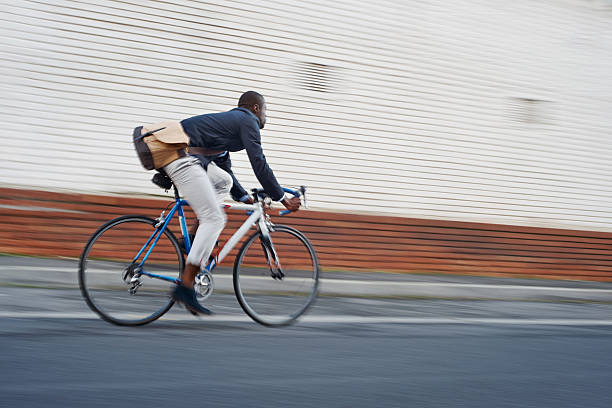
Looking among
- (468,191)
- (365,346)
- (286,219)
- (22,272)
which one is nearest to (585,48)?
(468,191)

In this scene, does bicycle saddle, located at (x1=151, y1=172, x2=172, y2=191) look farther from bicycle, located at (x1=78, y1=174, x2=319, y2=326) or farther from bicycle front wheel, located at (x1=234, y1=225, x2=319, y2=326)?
bicycle front wheel, located at (x1=234, y1=225, x2=319, y2=326)

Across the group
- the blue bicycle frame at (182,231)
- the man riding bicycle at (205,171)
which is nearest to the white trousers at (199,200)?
the man riding bicycle at (205,171)

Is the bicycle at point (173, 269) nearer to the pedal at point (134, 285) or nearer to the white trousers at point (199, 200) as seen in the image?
the pedal at point (134, 285)

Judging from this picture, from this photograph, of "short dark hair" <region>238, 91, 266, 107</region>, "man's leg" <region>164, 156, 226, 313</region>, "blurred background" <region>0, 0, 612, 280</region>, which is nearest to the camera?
"man's leg" <region>164, 156, 226, 313</region>

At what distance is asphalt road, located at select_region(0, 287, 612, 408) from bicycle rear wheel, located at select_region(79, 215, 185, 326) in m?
0.13

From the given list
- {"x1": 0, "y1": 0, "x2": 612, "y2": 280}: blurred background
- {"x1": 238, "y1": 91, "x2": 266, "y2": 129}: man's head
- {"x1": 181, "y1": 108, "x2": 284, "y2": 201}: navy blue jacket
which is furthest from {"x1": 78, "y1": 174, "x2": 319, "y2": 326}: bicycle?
{"x1": 0, "y1": 0, "x2": 612, "y2": 280}: blurred background

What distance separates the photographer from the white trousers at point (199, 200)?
4590 millimetres

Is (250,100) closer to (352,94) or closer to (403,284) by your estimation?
(403,284)

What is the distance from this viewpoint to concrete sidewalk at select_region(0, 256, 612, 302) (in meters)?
6.29

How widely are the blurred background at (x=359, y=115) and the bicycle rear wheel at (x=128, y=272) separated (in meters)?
3.53

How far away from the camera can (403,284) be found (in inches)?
322

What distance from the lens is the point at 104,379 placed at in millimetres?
3416

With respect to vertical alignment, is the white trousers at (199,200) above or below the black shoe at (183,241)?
above

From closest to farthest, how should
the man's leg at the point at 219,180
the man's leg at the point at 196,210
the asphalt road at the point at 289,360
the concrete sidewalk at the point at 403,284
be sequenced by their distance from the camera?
1. the asphalt road at the point at 289,360
2. the man's leg at the point at 196,210
3. the man's leg at the point at 219,180
4. the concrete sidewalk at the point at 403,284
